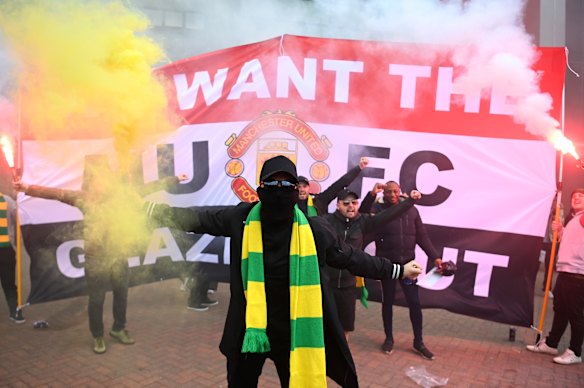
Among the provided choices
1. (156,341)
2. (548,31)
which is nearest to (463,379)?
(156,341)

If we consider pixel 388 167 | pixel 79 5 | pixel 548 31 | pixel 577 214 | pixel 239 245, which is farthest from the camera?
pixel 548 31

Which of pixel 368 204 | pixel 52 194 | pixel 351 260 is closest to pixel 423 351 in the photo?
pixel 368 204

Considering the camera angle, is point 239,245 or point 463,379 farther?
point 463,379

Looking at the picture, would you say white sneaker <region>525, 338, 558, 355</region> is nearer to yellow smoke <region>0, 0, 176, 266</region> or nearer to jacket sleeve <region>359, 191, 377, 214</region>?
jacket sleeve <region>359, 191, 377, 214</region>

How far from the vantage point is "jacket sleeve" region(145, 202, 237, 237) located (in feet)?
8.75

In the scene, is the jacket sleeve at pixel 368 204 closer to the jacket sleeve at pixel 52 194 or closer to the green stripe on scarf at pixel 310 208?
the green stripe on scarf at pixel 310 208

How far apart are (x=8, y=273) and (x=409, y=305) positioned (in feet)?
15.4

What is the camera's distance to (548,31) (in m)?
7.56

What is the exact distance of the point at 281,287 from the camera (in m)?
2.51

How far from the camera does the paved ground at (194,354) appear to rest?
388 cm

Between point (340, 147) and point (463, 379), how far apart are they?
2619 mm

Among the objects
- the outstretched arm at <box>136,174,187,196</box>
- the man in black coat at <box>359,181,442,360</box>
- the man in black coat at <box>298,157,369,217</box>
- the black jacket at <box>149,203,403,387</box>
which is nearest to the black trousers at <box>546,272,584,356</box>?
the man in black coat at <box>359,181,442,360</box>

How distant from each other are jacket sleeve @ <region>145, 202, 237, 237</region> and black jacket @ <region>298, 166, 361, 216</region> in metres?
1.95

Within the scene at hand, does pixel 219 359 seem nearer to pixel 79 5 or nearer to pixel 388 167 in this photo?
pixel 388 167
